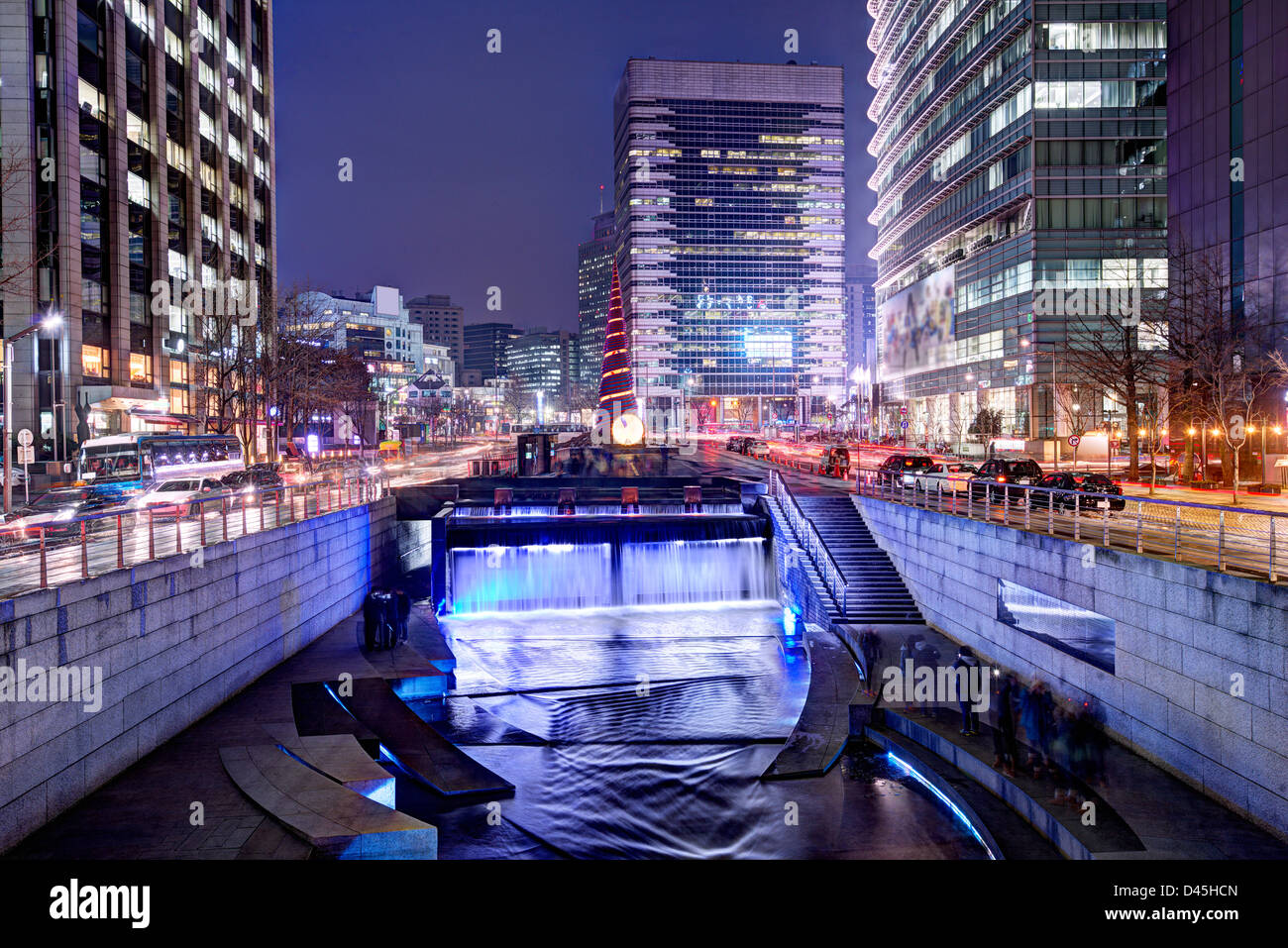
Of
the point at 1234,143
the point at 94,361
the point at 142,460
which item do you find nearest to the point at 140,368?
the point at 94,361

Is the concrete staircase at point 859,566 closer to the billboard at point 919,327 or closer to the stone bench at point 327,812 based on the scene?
the stone bench at point 327,812

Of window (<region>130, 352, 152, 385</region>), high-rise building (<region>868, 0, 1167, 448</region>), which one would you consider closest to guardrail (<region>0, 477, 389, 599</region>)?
window (<region>130, 352, 152, 385</region>)

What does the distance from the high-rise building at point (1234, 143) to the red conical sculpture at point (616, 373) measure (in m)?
38.5

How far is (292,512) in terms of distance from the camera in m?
23.5

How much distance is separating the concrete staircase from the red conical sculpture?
38313 mm

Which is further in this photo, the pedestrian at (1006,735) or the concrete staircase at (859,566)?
the concrete staircase at (859,566)

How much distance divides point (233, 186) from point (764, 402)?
423ft

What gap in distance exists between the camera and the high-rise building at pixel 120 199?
48188mm

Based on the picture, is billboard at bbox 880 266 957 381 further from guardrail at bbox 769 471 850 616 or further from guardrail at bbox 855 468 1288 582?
guardrail at bbox 769 471 850 616

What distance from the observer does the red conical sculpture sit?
69750 millimetres

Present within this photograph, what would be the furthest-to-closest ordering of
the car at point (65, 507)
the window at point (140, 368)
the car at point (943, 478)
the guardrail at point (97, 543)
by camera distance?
the window at point (140, 368), the car at point (943, 478), the car at point (65, 507), the guardrail at point (97, 543)

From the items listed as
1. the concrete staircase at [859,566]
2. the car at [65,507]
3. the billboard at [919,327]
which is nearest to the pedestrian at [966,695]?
the concrete staircase at [859,566]

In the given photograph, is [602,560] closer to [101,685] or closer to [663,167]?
[101,685]
